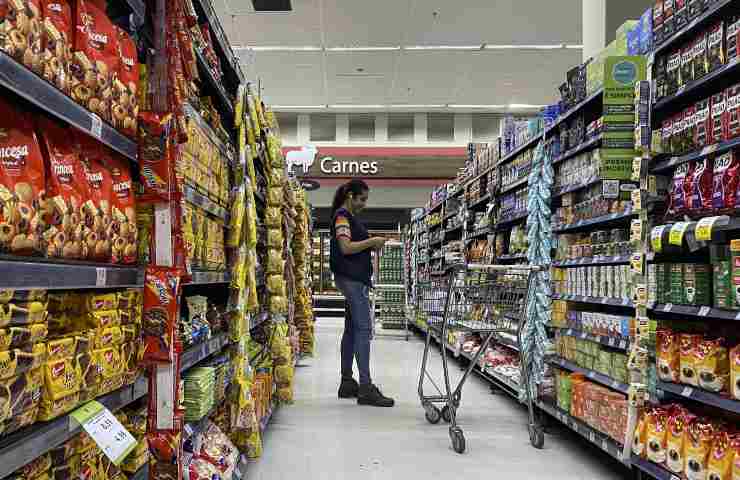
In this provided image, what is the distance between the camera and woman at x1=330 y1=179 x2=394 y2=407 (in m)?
4.28

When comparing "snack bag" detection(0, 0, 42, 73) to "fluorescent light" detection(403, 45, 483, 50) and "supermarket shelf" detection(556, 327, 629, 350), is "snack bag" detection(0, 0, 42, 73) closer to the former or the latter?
"supermarket shelf" detection(556, 327, 629, 350)

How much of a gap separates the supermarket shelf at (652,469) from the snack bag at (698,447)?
0.09 metres

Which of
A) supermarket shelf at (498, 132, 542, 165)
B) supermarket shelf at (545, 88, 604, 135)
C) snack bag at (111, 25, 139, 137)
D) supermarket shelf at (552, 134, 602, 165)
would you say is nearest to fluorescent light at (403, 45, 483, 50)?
supermarket shelf at (498, 132, 542, 165)

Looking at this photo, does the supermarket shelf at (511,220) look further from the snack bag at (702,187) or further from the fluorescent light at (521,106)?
the fluorescent light at (521,106)

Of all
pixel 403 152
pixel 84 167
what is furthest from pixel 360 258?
pixel 403 152

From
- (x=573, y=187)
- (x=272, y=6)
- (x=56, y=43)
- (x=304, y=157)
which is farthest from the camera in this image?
(x=304, y=157)

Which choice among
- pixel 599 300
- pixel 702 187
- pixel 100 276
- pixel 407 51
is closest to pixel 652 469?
pixel 599 300

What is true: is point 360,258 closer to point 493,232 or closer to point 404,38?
point 493,232

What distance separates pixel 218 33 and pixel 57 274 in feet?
5.79

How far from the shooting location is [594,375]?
10.2ft

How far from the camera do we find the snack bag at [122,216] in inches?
54.1

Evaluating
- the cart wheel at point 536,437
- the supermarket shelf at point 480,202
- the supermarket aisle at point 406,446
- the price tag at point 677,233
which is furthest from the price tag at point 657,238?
the supermarket shelf at point 480,202

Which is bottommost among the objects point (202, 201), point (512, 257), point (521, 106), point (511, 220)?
point (512, 257)

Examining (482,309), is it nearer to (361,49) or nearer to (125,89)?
(125,89)
